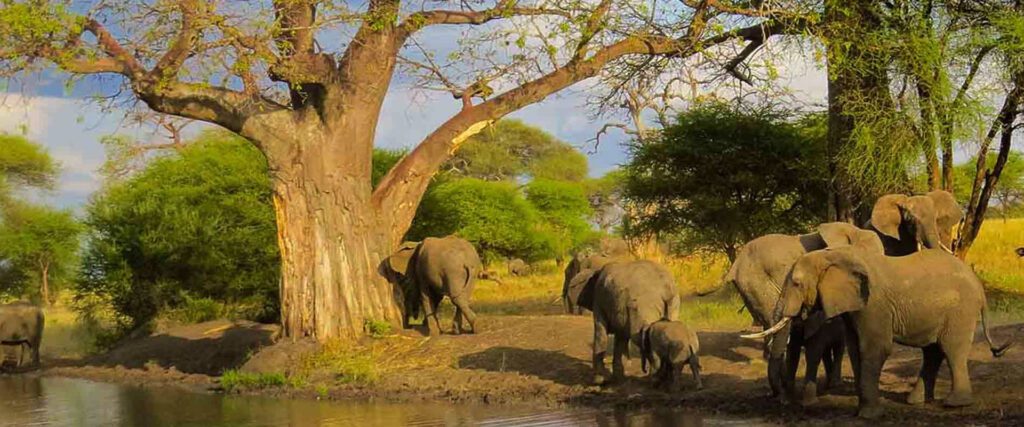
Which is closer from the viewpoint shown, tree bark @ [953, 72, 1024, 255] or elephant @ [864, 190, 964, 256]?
elephant @ [864, 190, 964, 256]

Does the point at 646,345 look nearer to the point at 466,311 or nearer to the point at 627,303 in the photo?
the point at 627,303

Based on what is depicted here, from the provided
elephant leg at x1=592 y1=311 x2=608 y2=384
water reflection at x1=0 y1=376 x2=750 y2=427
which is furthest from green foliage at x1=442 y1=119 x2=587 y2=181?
elephant leg at x1=592 y1=311 x2=608 y2=384

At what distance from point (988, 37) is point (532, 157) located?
36.4 metres

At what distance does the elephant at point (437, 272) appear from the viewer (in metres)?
16.1

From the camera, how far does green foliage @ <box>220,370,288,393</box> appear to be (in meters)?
14.3

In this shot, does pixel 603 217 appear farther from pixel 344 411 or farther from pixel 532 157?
pixel 344 411

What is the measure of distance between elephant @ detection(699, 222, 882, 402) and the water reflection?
2.59 feet

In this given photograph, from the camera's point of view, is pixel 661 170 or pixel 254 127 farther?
pixel 661 170

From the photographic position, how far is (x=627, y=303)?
11.3 meters

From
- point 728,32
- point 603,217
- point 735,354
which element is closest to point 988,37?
point 728,32

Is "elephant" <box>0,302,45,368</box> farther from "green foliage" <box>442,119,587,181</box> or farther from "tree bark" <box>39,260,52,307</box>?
"green foliage" <box>442,119,587,181</box>

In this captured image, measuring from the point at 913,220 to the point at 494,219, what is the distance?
778 inches

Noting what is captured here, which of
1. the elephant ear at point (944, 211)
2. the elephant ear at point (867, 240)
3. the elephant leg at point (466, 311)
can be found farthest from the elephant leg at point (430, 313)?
the elephant ear at point (944, 211)

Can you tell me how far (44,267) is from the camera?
105ft
